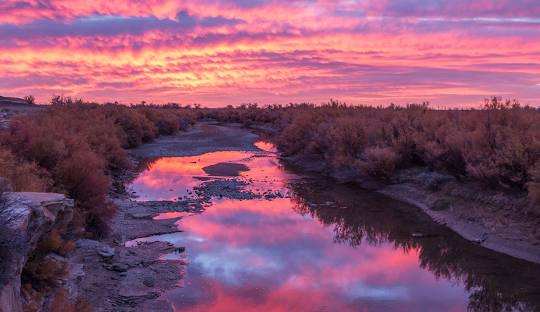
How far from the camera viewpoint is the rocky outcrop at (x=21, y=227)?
5.51 metres

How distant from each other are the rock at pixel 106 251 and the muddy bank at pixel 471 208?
30.2 feet

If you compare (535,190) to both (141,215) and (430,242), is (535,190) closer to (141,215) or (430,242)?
(430,242)

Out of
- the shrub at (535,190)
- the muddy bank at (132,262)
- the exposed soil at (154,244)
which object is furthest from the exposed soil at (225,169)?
the shrub at (535,190)

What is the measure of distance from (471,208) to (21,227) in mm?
13639

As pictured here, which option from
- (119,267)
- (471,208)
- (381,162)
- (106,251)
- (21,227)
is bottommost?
(119,267)

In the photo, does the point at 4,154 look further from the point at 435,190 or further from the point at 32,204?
the point at 435,190

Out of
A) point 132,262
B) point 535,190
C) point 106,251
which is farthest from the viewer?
point 535,190

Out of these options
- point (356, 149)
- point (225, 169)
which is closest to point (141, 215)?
point (225, 169)

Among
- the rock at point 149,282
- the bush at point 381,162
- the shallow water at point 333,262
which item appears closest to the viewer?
the shallow water at point 333,262

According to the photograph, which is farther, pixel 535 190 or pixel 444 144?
pixel 444 144

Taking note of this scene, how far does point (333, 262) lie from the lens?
12375 mm

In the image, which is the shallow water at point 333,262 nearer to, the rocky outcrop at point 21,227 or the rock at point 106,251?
the rock at point 106,251

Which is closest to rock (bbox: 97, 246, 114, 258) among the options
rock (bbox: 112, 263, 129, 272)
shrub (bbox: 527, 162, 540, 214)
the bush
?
rock (bbox: 112, 263, 129, 272)

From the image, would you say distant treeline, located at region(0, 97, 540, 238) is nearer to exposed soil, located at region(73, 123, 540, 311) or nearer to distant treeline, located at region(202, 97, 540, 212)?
distant treeline, located at region(202, 97, 540, 212)
